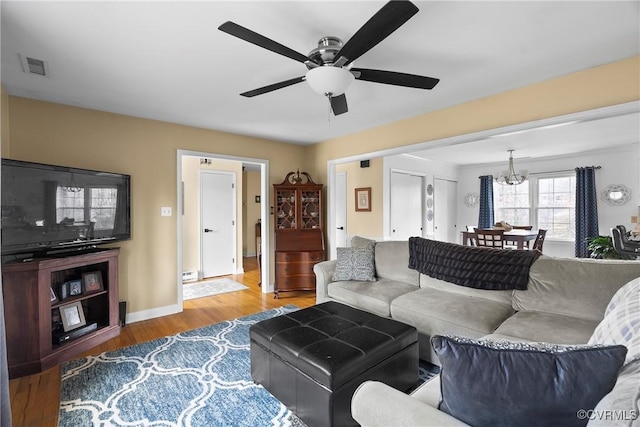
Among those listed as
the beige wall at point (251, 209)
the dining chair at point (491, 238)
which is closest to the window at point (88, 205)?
the beige wall at point (251, 209)

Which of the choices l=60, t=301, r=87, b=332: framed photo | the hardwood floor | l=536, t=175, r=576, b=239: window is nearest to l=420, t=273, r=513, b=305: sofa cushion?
the hardwood floor

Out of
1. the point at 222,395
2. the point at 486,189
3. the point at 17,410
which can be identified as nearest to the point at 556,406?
the point at 222,395

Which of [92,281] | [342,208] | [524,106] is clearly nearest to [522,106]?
[524,106]

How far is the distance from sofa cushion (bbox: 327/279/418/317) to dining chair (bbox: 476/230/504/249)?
2.56 m

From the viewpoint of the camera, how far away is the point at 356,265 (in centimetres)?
329

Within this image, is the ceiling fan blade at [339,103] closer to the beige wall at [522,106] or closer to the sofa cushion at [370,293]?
the beige wall at [522,106]

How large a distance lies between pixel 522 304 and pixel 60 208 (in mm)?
3999

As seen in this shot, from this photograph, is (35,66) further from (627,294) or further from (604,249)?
(604,249)

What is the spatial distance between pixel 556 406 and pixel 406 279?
236 cm

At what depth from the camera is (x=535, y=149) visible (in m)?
5.38

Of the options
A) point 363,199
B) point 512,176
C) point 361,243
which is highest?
point 512,176

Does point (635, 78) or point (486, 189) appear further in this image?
A: point (486, 189)

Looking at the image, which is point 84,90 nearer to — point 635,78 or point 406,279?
point 406,279

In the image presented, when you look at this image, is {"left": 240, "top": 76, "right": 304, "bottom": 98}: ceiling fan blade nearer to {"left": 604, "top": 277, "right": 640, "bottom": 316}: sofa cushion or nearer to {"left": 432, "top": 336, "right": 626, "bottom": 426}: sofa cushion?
{"left": 432, "top": 336, "right": 626, "bottom": 426}: sofa cushion
